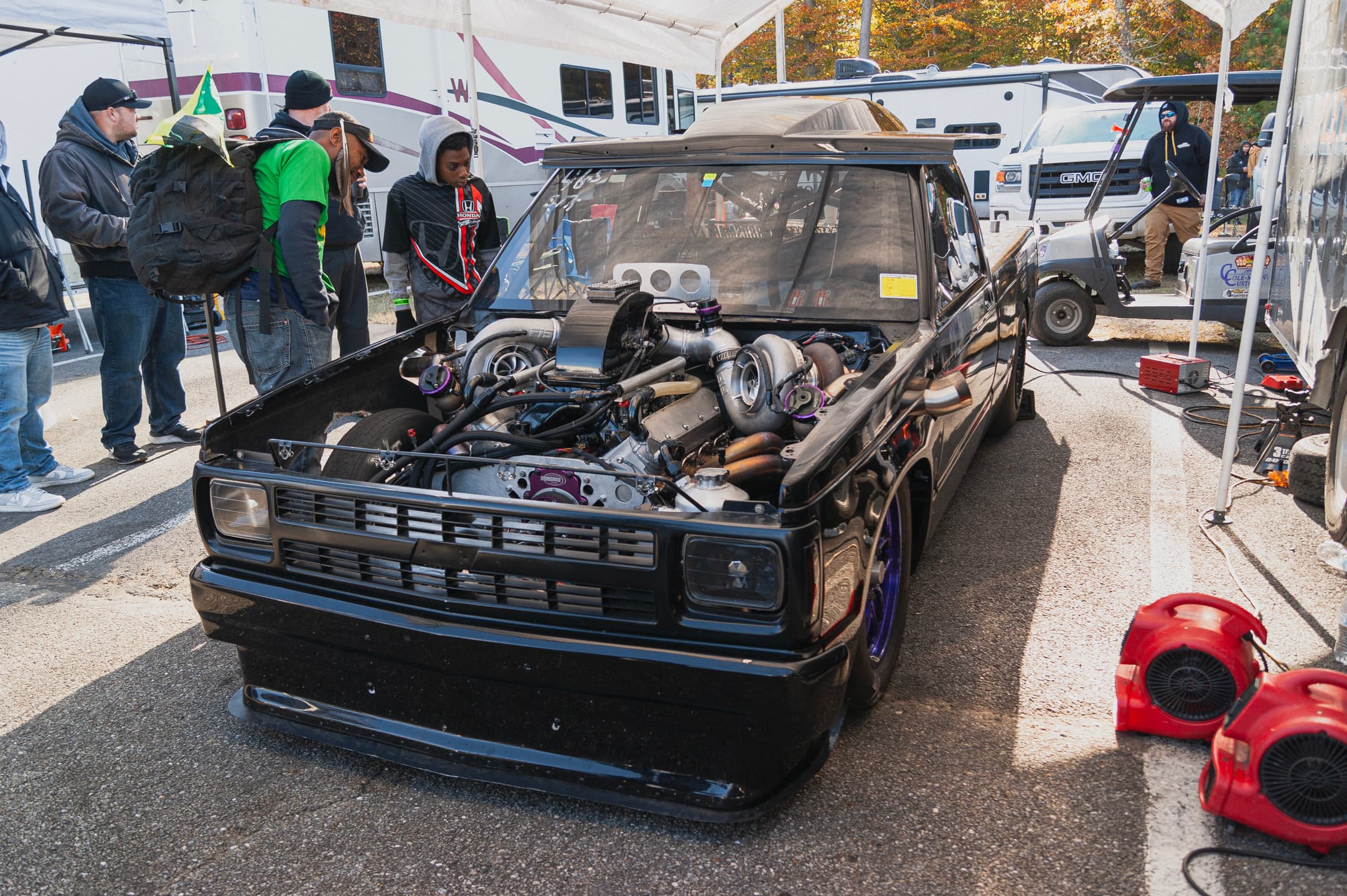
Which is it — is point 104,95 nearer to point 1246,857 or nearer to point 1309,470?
point 1246,857

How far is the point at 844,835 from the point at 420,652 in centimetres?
116

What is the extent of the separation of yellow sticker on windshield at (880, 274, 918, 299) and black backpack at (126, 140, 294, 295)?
265 cm

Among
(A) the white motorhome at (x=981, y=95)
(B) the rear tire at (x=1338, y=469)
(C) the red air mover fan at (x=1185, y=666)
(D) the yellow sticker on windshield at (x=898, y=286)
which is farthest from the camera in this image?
(A) the white motorhome at (x=981, y=95)

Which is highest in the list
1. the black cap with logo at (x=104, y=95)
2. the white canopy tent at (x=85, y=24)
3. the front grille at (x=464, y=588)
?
the white canopy tent at (x=85, y=24)

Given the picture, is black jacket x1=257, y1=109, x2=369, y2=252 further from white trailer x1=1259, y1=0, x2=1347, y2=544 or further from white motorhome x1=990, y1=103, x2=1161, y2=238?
white motorhome x1=990, y1=103, x2=1161, y2=238

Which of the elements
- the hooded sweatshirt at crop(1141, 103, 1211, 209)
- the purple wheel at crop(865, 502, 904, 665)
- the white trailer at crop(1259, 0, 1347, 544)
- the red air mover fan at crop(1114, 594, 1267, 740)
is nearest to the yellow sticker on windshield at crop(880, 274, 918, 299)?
the purple wheel at crop(865, 502, 904, 665)

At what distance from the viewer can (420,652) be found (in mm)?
2611

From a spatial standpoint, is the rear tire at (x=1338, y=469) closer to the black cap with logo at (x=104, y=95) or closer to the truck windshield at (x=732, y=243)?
the truck windshield at (x=732, y=243)

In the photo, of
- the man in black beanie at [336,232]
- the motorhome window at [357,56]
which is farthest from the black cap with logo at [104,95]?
the motorhome window at [357,56]

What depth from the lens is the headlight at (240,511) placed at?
2846 millimetres

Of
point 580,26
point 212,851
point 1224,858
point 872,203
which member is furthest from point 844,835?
point 580,26

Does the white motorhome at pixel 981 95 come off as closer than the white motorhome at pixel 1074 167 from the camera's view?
No

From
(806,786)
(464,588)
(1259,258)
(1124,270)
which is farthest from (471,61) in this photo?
(1124,270)

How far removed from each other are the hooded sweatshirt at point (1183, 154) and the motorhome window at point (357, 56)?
8.27 m
